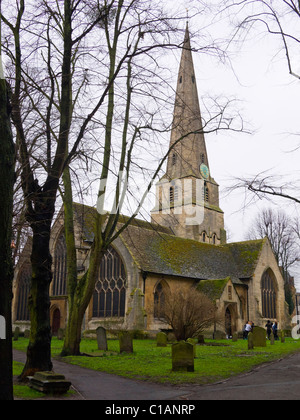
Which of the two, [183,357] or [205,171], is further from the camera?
[205,171]

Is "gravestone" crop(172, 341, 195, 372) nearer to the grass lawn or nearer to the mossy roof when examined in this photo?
the grass lawn

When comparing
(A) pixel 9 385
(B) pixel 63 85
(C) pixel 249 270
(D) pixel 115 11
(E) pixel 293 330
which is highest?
(D) pixel 115 11

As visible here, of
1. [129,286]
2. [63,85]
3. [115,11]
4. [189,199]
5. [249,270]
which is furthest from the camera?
[189,199]

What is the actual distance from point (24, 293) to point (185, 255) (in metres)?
14.0

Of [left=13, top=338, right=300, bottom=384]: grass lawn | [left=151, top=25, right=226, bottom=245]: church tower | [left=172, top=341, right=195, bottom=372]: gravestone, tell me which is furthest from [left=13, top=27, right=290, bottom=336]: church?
[left=172, top=341, right=195, bottom=372]: gravestone

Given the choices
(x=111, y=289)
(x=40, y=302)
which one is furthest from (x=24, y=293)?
(x=40, y=302)

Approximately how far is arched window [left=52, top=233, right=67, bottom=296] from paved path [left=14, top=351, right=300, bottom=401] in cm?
2068

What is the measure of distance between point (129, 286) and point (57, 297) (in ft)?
23.0

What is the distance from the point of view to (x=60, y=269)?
32.4 meters

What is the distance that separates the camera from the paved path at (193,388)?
7656mm

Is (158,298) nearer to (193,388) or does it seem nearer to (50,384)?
(193,388)

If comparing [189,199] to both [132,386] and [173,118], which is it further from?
[132,386]

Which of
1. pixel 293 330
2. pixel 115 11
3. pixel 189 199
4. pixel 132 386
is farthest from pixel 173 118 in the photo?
pixel 189 199
